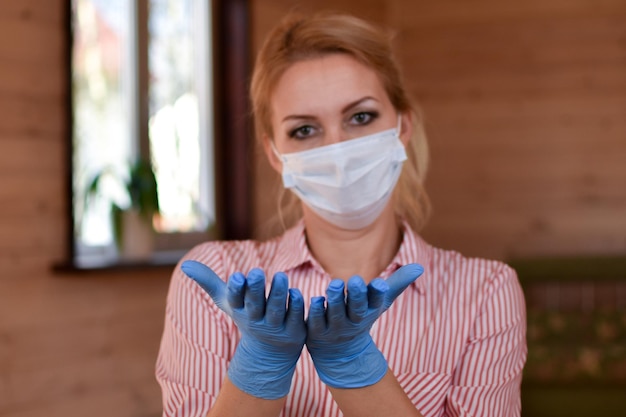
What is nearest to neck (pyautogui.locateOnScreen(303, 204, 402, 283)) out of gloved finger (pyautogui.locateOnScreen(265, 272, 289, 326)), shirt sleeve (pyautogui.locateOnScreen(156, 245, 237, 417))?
shirt sleeve (pyautogui.locateOnScreen(156, 245, 237, 417))

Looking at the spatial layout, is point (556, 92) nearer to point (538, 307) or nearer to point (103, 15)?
point (538, 307)

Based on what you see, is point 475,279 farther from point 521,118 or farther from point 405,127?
point 521,118

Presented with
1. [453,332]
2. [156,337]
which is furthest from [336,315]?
[156,337]

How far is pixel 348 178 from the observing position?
1562mm

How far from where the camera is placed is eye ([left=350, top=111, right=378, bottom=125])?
1544 millimetres

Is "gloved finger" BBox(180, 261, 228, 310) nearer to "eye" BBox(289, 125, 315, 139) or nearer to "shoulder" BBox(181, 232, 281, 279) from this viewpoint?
"shoulder" BBox(181, 232, 281, 279)

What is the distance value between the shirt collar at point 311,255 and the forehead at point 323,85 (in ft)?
0.76

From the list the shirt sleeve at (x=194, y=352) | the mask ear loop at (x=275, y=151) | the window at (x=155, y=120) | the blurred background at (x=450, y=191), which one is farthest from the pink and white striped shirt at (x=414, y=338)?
the window at (x=155, y=120)

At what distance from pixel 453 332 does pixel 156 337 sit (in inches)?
94.3

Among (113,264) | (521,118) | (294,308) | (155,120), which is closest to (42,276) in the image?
(113,264)

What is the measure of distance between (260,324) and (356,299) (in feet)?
0.44

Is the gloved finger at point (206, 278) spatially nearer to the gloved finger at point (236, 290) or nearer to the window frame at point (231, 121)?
the gloved finger at point (236, 290)

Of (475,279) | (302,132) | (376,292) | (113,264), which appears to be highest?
(302,132)

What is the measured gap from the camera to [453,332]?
1.48m
